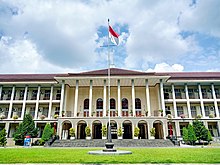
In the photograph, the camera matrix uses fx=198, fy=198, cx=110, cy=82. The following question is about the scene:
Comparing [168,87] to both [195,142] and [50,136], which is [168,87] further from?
[50,136]

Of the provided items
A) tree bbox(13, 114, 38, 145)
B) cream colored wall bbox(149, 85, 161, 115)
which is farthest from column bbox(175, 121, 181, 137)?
tree bbox(13, 114, 38, 145)

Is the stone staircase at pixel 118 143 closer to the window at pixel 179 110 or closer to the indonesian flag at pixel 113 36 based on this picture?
the window at pixel 179 110

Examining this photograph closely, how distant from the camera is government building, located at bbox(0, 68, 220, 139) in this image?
93.9 feet

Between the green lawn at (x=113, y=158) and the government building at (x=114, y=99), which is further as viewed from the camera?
the government building at (x=114, y=99)

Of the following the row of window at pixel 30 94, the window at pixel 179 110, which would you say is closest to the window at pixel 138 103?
the window at pixel 179 110

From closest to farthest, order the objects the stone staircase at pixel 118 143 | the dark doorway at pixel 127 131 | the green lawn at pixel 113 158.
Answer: the green lawn at pixel 113 158
the stone staircase at pixel 118 143
the dark doorway at pixel 127 131

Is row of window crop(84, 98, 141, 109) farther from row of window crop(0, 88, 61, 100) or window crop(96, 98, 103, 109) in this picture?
row of window crop(0, 88, 61, 100)

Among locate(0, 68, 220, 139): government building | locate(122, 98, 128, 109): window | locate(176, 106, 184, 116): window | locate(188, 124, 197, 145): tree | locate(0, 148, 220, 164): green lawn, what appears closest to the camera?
locate(0, 148, 220, 164): green lawn

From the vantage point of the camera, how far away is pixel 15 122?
2973cm

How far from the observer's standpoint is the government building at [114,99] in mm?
28625

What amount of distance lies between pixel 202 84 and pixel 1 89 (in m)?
31.6

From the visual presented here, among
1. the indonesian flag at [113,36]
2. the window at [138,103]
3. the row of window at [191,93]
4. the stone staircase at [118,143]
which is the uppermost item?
the indonesian flag at [113,36]

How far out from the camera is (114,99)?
104ft

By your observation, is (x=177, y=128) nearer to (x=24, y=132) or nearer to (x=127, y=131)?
(x=127, y=131)
